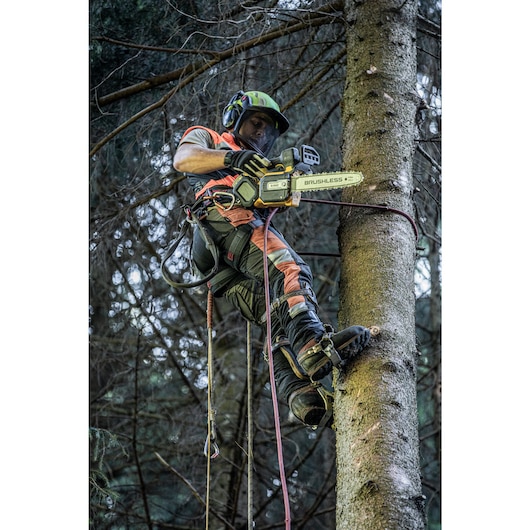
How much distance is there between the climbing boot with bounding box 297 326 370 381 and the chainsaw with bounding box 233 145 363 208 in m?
0.49

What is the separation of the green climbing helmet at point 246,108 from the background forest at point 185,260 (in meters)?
0.56

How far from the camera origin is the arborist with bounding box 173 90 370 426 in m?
2.93

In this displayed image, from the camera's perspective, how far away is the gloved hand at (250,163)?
3.12 m

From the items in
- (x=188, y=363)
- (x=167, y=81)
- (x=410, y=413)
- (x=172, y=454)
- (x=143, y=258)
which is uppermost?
(x=167, y=81)

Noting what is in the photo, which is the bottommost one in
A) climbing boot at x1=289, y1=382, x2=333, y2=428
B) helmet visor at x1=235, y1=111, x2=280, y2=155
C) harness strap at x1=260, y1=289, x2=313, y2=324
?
climbing boot at x1=289, y1=382, x2=333, y2=428

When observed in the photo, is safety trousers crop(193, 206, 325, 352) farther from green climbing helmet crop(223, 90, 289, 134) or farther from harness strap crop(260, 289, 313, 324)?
green climbing helmet crop(223, 90, 289, 134)

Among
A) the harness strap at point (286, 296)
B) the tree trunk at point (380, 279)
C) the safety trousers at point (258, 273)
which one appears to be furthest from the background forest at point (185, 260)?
the harness strap at point (286, 296)

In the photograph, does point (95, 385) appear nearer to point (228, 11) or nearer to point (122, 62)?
point (122, 62)

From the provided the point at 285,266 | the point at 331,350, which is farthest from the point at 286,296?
the point at 331,350

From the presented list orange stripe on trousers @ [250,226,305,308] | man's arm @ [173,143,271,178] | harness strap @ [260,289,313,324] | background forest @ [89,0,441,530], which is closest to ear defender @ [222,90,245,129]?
man's arm @ [173,143,271,178]

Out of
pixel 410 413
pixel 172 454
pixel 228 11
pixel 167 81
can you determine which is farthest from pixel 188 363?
pixel 410 413

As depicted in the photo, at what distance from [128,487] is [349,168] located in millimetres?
2121

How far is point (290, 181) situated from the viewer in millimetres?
3045
